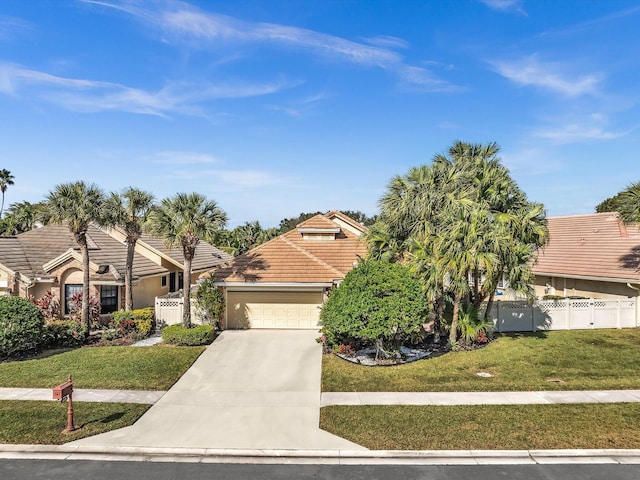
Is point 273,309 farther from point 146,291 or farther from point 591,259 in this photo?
point 591,259

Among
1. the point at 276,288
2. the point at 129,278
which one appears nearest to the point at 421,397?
the point at 276,288

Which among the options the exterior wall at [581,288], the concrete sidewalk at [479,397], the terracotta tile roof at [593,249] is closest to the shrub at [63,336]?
the concrete sidewalk at [479,397]

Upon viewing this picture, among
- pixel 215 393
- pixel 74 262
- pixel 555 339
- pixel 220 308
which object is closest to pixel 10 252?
pixel 74 262

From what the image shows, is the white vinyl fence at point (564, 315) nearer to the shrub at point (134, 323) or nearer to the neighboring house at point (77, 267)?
the shrub at point (134, 323)

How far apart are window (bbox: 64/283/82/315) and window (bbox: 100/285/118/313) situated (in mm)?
1341

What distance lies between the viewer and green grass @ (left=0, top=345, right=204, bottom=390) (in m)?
13.8

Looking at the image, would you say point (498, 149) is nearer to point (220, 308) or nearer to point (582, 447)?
point (582, 447)

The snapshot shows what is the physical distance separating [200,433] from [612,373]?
13690 mm

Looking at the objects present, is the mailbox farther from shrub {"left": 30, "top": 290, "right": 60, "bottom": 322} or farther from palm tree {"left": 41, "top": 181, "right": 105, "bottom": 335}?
shrub {"left": 30, "top": 290, "right": 60, "bottom": 322}

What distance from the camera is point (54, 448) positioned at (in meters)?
9.39

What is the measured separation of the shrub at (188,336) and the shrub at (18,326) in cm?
502

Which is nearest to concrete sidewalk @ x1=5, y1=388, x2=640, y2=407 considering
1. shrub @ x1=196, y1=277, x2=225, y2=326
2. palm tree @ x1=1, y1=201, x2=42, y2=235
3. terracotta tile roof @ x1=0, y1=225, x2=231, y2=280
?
shrub @ x1=196, y1=277, x2=225, y2=326

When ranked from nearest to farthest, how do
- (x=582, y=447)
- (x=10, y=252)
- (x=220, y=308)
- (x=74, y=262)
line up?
(x=582, y=447) → (x=220, y=308) → (x=74, y=262) → (x=10, y=252)

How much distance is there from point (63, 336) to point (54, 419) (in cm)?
879
